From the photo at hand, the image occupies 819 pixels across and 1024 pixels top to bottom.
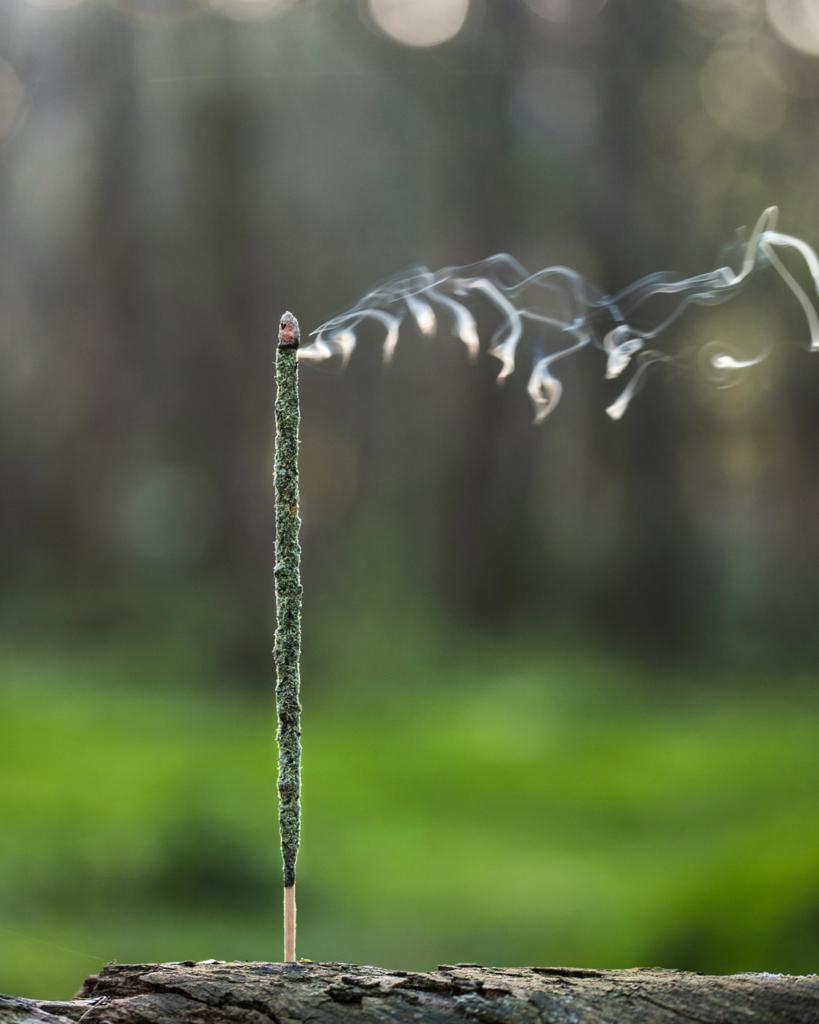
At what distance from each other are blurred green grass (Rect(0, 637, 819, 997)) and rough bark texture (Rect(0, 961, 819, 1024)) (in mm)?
1250

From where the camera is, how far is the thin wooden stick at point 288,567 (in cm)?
141

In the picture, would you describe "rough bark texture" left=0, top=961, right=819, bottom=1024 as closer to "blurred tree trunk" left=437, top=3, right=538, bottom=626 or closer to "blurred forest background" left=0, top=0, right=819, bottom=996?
"blurred forest background" left=0, top=0, right=819, bottom=996

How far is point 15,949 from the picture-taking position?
3.59 metres

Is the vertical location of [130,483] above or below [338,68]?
below

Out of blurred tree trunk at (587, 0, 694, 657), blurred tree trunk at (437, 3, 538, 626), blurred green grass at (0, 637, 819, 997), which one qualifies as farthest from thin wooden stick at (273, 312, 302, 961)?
blurred tree trunk at (437, 3, 538, 626)

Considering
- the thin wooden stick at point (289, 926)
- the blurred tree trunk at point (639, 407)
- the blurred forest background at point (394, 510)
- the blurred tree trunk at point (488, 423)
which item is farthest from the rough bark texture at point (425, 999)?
the blurred tree trunk at point (488, 423)

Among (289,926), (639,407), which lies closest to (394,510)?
(639,407)

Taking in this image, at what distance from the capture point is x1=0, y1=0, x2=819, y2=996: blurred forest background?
14.3 ft

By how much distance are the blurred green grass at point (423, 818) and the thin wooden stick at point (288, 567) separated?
136 cm

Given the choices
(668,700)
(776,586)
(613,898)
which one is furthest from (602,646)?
(613,898)

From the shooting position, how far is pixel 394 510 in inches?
336

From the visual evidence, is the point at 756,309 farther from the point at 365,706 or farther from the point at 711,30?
the point at 365,706

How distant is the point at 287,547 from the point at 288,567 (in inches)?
1.0

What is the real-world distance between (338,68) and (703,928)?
19.5 ft
